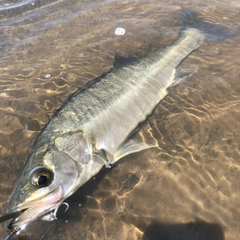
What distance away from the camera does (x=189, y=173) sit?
12.4ft

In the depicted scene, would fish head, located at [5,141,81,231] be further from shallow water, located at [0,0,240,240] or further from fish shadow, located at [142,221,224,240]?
fish shadow, located at [142,221,224,240]

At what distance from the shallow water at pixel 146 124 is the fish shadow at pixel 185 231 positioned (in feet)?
0.04

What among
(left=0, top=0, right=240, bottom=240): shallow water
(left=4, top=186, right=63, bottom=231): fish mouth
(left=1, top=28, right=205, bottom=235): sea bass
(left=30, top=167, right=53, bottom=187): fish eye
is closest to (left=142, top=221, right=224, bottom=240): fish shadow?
(left=0, top=0, right=240, bottom=240): shallow water

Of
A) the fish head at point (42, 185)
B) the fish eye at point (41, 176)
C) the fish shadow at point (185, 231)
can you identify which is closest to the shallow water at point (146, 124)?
the fish shadow at point (185, 231)

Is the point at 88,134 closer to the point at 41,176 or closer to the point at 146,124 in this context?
the point at 41,176

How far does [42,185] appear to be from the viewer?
2945 millimetres

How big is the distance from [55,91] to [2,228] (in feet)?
8.89

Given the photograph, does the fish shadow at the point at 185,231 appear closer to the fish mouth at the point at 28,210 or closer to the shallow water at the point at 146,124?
the shallow water at the point at 146,124

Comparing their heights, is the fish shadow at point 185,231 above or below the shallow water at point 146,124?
below

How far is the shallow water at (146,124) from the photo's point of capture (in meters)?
3.35

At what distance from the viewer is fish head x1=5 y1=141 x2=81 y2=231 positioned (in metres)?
2.81

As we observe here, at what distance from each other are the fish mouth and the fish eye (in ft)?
0.42

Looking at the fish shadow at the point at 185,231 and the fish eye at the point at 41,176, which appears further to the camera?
the fish shadow at the point at 185,231

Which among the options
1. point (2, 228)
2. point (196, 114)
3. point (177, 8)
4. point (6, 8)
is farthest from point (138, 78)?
point (6, 8)
